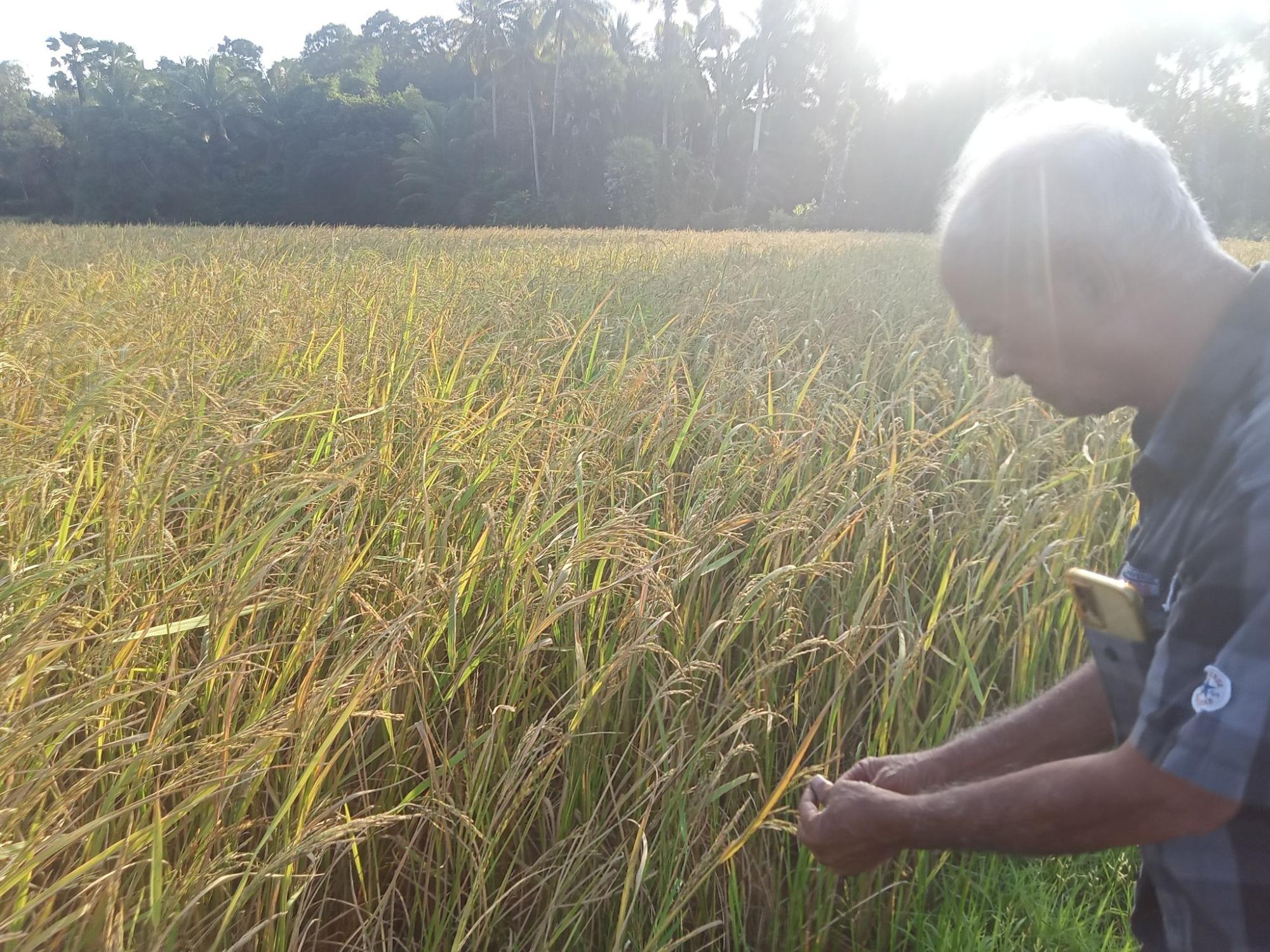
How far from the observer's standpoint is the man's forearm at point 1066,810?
738 millimetres

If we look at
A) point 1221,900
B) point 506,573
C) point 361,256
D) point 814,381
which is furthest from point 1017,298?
point 361,256

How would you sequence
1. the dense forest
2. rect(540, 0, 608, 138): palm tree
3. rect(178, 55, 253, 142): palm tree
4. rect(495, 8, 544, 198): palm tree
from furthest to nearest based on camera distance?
rect(178, 55, 253, 142): palm tree < rect(495, 8, 544, 198): palm tree < rect(540, 0, 608, 138): palm tree < the dense forest

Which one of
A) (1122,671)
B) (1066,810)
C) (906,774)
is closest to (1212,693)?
(1066,810)

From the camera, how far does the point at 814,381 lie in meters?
3.06

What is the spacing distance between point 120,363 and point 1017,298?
7.19 feet

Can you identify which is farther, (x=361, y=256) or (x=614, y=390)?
(x=361, y=256)

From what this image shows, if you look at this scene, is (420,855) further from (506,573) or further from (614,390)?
(614,390)

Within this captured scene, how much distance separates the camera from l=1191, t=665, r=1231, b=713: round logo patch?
692 mm

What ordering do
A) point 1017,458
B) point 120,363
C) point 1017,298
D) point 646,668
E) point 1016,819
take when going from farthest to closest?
point 1017,458 → point 120,363 → point 646,668 → point 1017,298 → point 1016,819

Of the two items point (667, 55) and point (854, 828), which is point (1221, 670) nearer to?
point (854, 828)

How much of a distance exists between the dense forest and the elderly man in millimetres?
28319

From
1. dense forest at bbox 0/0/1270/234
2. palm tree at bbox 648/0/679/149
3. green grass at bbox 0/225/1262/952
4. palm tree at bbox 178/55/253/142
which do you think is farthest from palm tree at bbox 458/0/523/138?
green grass at bbox 0/225/1262/952

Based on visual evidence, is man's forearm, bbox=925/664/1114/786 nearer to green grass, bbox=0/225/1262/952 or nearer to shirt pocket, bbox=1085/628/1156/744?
shirt pocket, bbox=1085/628/1156/744

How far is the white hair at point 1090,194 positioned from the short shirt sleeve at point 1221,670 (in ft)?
0.98
